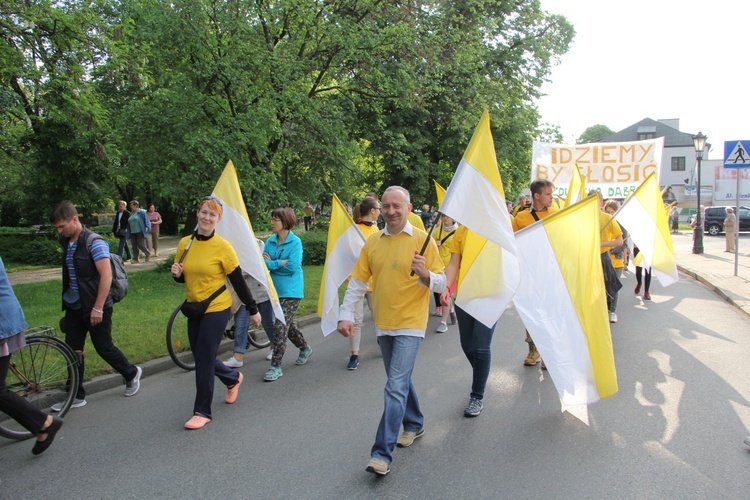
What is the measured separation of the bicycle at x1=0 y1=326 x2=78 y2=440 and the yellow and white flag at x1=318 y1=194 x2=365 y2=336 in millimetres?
2236

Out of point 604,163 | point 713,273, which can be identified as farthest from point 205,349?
point 713,273

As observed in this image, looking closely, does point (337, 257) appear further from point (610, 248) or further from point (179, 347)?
point (610, 248)

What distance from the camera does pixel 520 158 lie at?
25781 mm

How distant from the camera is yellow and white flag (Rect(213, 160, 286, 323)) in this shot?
540 centimetres

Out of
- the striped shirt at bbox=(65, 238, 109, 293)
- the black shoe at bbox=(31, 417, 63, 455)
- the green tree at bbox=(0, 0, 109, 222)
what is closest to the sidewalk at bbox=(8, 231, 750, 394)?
the striped shirt at bbox=(65, 238, 109, 293)

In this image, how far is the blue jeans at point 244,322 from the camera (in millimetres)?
6305

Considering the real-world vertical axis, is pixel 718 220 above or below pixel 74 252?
below

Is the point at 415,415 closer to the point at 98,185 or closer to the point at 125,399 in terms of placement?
the point at 125,399

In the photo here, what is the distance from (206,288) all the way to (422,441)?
2041mm

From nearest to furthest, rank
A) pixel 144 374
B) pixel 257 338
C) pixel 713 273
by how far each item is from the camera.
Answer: pixel 144 374 → pixel 257 338 → pixel 713 273

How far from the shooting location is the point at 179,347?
6391mm

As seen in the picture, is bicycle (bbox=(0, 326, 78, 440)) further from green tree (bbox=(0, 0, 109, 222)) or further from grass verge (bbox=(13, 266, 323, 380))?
green tree (bbox=(0, 0, 109, 222))

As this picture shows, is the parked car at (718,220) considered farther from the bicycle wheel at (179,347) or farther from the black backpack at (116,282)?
the black backpack at (116,282)

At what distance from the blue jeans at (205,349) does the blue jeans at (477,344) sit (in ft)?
6.40
